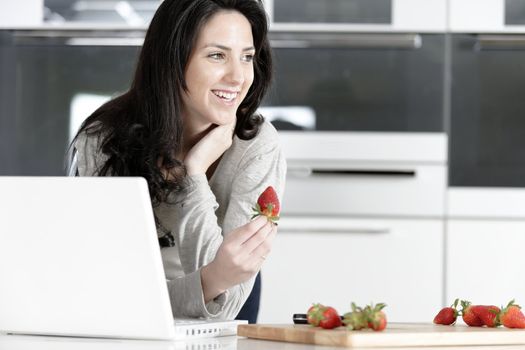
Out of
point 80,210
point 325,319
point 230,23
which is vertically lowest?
point 325,319

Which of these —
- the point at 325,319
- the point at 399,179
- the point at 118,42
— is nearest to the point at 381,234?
the point at 399,179

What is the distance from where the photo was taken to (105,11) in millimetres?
3516

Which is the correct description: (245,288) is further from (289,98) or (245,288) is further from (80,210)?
(289,98)

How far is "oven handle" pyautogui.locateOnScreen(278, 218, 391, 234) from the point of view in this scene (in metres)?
3.38

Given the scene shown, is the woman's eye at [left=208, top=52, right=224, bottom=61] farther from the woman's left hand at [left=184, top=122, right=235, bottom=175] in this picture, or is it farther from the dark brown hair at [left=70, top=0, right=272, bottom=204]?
the woman's left hand at [left=184, top=122, right=235, bottom=175]

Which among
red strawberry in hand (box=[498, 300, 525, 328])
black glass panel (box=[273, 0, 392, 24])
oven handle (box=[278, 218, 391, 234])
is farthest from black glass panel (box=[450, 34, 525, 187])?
red strawberry in hand (box=[498, 300, 525, 328])

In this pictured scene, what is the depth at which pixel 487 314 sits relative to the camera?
157 centimetres

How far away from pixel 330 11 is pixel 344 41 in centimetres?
11

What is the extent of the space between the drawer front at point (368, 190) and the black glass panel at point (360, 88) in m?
0.15

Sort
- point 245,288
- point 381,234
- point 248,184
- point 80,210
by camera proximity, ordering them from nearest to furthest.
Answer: point 80,210 < point 245,288 < point 248,184 < point 381,234

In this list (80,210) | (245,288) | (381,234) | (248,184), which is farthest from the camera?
(381,234)

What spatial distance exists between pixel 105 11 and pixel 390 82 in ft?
3.29

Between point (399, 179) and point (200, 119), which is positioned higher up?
point (200, 119)

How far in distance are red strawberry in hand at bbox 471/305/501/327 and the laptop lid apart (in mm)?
473
